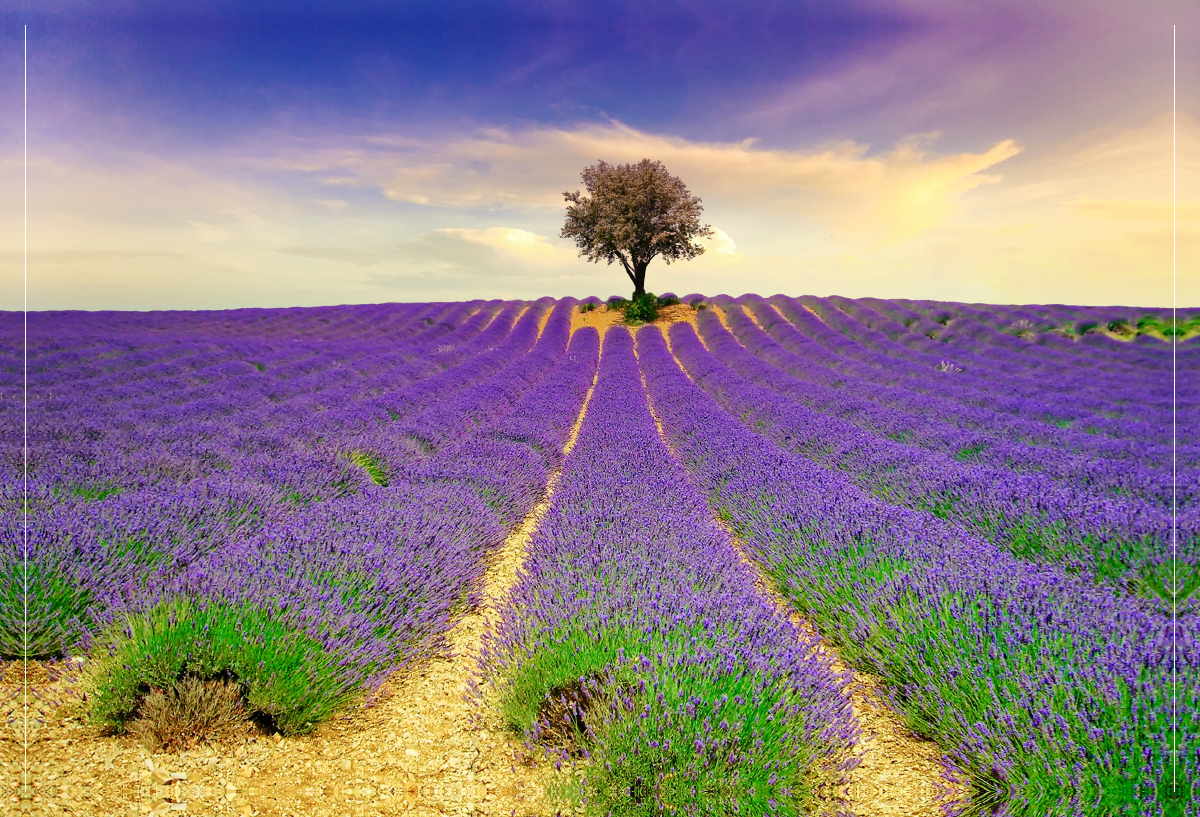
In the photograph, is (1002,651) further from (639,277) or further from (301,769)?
(639,277)

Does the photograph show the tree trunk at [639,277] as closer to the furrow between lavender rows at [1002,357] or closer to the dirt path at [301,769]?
the furrow between lavender rows at [1002,357]

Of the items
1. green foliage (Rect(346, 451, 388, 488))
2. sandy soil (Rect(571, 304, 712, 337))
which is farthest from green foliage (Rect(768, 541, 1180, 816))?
sandy soil (Rect(571, 304, 712, 337))

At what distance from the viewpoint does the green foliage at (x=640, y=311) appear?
77.2ft

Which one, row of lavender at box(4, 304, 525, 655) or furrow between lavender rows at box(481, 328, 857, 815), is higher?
row of lavender at box(4, 304, 525, 655)

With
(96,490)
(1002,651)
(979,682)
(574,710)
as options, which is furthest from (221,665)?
(1002,651)

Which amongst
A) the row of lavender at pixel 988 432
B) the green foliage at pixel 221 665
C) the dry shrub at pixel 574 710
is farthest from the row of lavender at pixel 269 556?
the row of lavender at pixel 988 432

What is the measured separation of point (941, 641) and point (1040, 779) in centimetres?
61

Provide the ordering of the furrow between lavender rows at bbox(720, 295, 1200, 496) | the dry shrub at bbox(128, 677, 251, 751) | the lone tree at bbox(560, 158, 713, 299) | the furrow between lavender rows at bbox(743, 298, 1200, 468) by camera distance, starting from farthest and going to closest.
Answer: the lone tree at bbox(560, 158, 713, 299) < the furrow between lavender rows at bbox(743, 298, 1200, 468) < the furrow between lavender rows at bbox(720, 295, 1200, 496) < the dry shrub at bbox(128, 677, 251, 751)

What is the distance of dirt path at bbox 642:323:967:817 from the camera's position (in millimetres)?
1898

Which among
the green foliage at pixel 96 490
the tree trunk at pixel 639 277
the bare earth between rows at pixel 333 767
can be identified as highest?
the tree trunk at pixel 639 277

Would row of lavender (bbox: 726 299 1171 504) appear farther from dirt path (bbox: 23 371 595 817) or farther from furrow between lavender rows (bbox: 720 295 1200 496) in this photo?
dirt path (bbox: 23 371 595 817)

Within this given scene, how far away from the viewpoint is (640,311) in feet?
77.7

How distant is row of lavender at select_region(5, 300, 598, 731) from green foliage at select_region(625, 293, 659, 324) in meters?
17.9

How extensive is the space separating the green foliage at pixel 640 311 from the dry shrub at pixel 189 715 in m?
21.9
